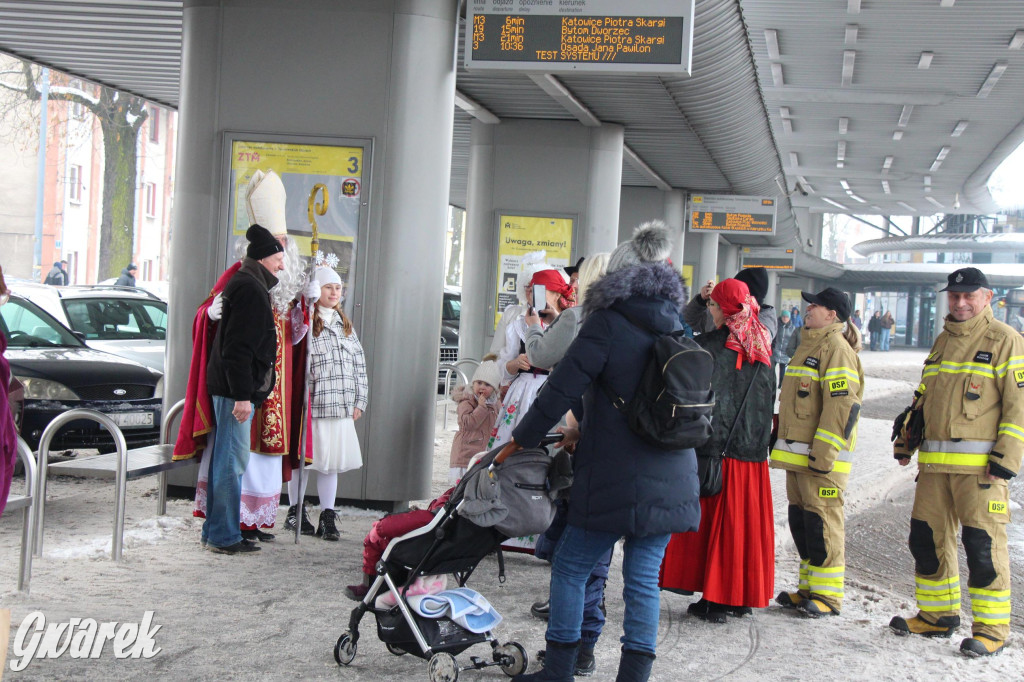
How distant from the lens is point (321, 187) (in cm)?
789

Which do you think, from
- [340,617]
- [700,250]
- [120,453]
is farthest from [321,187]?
[700,250]

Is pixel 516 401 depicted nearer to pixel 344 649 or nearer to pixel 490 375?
pixel 490 375

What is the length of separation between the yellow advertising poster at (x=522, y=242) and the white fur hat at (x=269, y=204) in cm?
713

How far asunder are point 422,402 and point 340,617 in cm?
283

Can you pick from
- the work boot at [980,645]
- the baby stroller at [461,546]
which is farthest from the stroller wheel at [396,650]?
the work boot at [980,645]

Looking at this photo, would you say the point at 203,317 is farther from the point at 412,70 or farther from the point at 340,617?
the point at 412,70

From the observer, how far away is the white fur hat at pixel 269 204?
708cm

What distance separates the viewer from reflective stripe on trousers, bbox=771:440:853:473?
19.8 feet

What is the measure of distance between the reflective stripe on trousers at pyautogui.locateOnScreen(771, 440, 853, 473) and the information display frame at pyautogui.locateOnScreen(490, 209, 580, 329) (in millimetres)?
8161

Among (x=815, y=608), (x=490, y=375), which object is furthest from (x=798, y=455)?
(x=490, y=375)

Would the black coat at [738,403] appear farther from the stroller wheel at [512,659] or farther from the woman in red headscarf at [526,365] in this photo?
the stroller wheel at [512,659]

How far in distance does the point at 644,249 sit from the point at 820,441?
2.02 metres

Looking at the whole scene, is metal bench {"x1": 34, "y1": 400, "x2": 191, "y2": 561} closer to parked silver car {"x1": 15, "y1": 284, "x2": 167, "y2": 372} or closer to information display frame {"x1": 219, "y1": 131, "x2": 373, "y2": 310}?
information display frame {"x1": 219, "y1": 131, "x2": 373, "y2": 310}

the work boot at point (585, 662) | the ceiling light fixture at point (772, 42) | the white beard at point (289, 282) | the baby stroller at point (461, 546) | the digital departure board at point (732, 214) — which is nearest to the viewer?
the baby stroller at point (461, 546)
